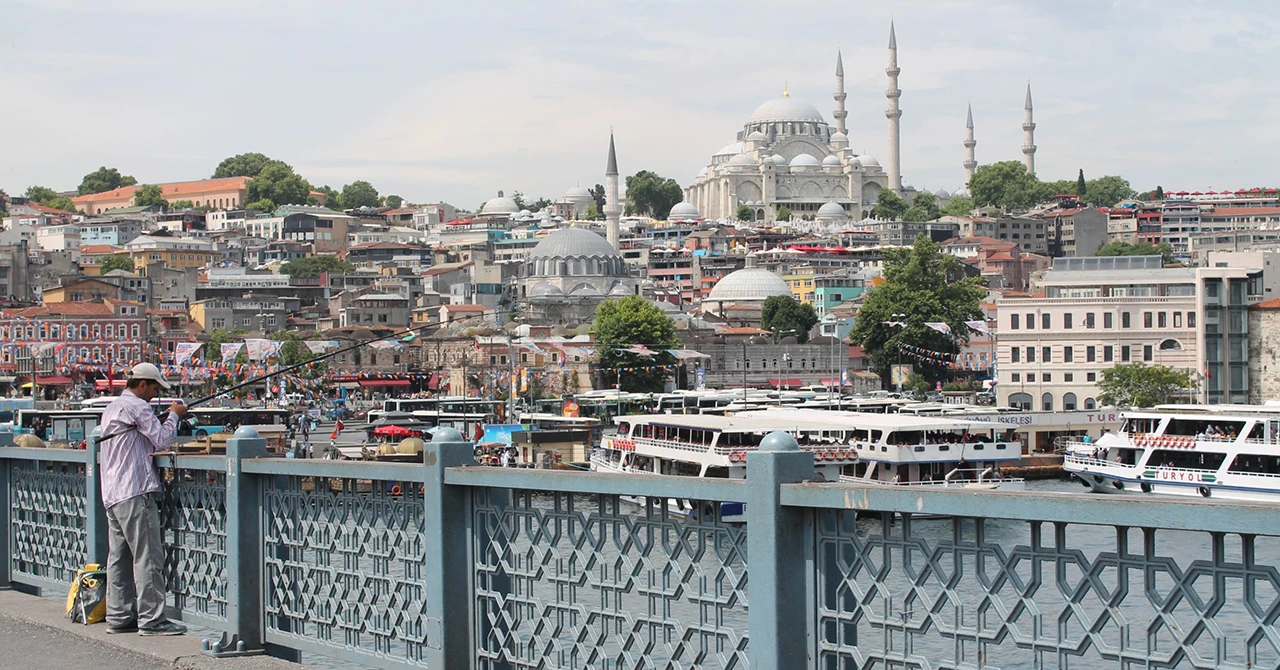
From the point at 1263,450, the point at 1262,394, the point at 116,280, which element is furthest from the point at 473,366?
the point at 1263,450

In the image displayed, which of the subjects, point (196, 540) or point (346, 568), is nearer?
point (346, 568)

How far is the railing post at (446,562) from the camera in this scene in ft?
13.2

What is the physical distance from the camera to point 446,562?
4.03 meters

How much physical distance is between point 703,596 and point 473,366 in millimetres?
47251

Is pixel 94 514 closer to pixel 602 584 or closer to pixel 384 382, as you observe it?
pixel 602 584

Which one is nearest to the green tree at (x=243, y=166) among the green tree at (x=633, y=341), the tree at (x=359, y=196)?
the tree at (x=359, y=196)

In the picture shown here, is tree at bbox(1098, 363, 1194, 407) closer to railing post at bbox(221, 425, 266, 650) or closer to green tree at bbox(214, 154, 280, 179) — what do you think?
railing post at bbox(221, 425, 266, 650)

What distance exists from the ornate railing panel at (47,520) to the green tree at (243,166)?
113806 mm

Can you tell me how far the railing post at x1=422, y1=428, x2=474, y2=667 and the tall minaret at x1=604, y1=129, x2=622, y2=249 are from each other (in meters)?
71.1

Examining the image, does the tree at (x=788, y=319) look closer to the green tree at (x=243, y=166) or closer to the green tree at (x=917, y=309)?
the green tree at (x=917, y=309)

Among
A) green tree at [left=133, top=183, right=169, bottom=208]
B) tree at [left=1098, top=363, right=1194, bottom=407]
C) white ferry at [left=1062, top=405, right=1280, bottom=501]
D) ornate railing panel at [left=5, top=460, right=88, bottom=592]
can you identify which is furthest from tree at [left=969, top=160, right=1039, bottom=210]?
ornate railing panel at [left=5, top=460, right=88, bottom=592]

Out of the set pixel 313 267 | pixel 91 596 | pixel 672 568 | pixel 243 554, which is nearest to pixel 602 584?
pixel 672 568

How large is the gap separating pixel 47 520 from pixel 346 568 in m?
2.34

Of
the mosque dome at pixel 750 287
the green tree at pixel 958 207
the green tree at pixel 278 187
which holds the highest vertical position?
the green tree at pixel 278 187
